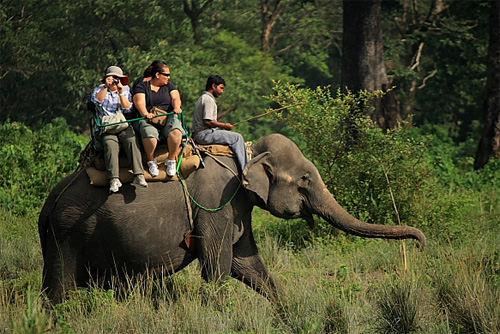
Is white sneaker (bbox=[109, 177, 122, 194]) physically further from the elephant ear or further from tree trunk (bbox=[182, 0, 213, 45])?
tree trunk (bbox=[182, 0, 213, 45])

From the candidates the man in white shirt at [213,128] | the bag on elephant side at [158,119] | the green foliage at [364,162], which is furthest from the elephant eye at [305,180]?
the green foliage at [364,162]

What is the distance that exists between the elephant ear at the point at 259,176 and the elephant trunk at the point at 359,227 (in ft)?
1.97

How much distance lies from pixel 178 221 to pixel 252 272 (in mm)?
1055

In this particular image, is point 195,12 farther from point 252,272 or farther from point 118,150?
point 118,150

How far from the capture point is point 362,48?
594 inches

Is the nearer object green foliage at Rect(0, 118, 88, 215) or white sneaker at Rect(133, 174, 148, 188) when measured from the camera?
white sneaker at Rect(133, 174, 148, 188)

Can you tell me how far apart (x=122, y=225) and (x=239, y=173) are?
4.22ft

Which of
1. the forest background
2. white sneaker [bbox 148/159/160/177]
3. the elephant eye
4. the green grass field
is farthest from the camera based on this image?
the elephant eye

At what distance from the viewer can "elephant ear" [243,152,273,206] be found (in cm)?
782

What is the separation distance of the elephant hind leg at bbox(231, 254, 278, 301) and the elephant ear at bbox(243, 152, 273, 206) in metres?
0.72

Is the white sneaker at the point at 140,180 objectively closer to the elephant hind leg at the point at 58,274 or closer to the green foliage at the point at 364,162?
the elephant hind leg at the point at 58,274

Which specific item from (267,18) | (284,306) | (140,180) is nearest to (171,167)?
(140,180)

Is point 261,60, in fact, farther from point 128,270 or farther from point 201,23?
point 128,270

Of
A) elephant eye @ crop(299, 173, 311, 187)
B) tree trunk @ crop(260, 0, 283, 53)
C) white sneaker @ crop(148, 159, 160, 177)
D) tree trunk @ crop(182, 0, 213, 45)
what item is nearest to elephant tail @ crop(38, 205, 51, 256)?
white sneaker @ crop(148, 159, 160, 177)
